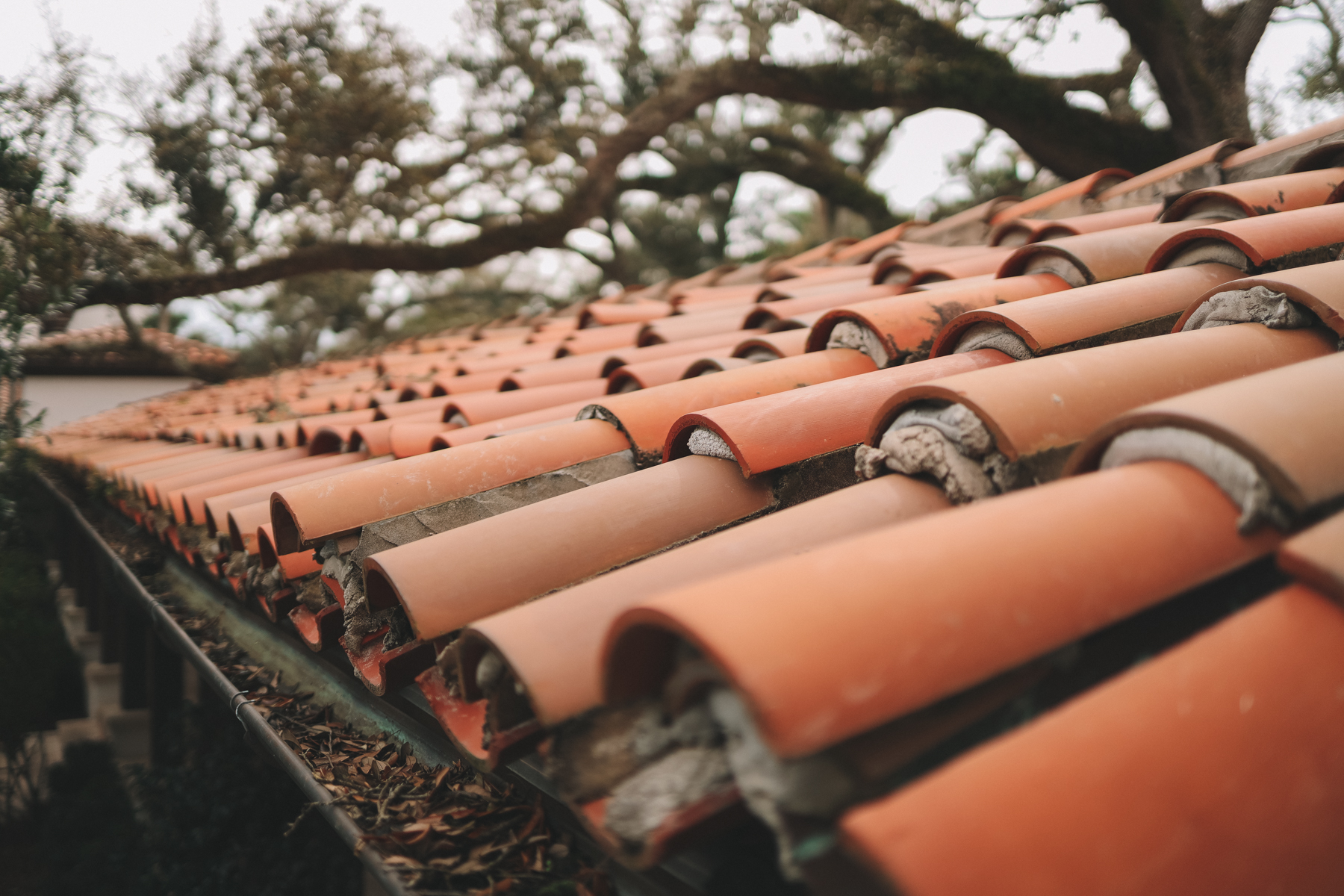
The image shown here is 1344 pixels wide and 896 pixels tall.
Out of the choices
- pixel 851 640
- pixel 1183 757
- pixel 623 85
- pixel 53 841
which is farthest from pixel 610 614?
pixel 623 85

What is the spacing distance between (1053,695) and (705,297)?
13.4ft

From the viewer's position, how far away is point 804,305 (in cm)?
288

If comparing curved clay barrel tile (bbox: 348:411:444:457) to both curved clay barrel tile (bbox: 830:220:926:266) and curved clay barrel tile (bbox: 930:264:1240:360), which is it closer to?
curved clay barrel tile (bbox: 930:264:1240:360)

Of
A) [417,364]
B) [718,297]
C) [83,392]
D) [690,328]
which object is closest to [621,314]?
[718,297]

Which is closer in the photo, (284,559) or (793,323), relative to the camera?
(284,559)

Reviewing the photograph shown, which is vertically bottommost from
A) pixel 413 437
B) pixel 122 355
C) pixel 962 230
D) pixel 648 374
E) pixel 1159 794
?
pixel 1159 794

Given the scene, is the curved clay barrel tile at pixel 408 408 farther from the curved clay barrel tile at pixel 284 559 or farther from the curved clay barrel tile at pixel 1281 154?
the curved clay barrel tile at pixel 1281 154

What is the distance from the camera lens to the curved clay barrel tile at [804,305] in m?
2.77

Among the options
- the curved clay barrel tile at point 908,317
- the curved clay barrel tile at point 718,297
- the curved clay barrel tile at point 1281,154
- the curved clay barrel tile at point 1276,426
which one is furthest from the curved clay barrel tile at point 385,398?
the curved clay barrel tile at point 1281,154

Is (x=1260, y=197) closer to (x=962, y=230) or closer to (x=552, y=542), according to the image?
(x=962, y=230)

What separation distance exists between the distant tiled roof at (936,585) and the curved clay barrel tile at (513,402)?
1.44 ft

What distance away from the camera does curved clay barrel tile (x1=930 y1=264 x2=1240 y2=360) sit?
5.04 ft

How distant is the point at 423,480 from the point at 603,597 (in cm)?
97

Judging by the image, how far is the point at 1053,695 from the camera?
0.77m
